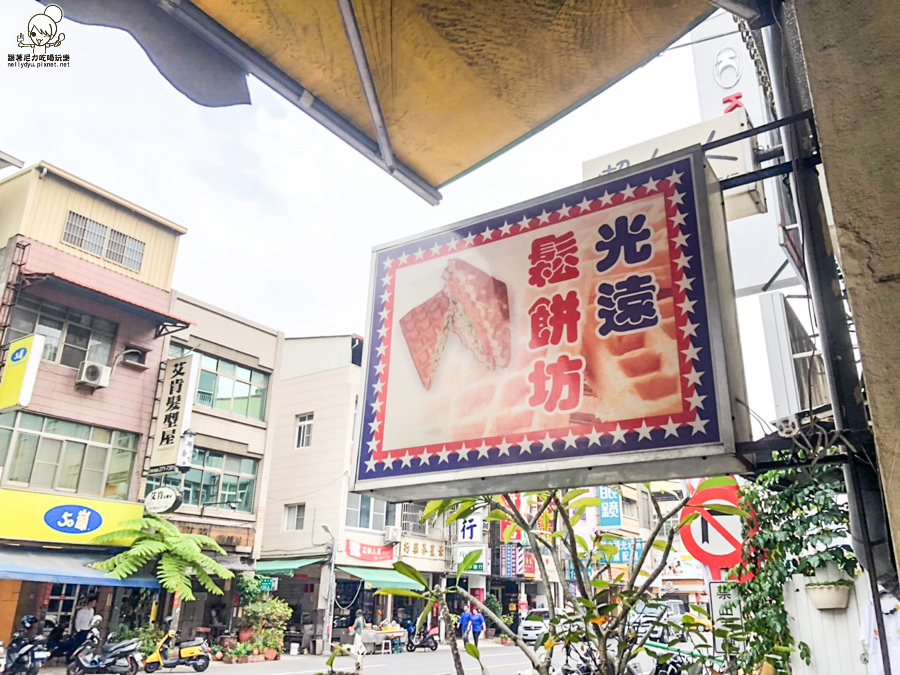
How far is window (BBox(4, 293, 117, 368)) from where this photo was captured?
45.7 ft

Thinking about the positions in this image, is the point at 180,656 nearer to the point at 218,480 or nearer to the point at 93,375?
the point at 218,480

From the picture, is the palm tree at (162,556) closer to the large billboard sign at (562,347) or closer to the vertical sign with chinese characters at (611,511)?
the vertical sign with chinese characters at (611,511)

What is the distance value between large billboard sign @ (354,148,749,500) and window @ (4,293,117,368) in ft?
45.9

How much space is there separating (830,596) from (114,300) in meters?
14.8

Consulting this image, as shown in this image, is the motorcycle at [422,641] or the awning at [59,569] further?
the motorcycle at [422,641]

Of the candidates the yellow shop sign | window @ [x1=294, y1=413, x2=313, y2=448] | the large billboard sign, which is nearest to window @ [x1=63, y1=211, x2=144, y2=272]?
the yellow shop sign

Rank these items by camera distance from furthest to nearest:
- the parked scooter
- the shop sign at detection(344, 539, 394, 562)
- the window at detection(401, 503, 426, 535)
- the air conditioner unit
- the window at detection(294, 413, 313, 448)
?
the window at detection(401, 503, 426, 535) → the window at detection(294, 413, 313, 448) → the shop sign at detection(344, 539, 394, 562) → the air conditioner unit → the parked scooter

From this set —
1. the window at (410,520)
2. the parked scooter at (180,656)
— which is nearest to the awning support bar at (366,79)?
the parked scooter at (180,656)

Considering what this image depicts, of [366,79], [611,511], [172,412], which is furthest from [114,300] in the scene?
[366,79]

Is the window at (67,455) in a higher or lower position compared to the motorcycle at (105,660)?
higher

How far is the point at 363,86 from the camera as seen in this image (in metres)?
2.36

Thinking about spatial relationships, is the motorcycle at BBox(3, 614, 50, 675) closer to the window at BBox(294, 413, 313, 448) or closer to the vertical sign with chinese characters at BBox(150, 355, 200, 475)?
the vertical sign with chinese characters at BBox(150, 355, 200, 475)

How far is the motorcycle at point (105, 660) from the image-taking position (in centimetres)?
1125

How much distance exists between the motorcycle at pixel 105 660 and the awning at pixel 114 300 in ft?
23.0
